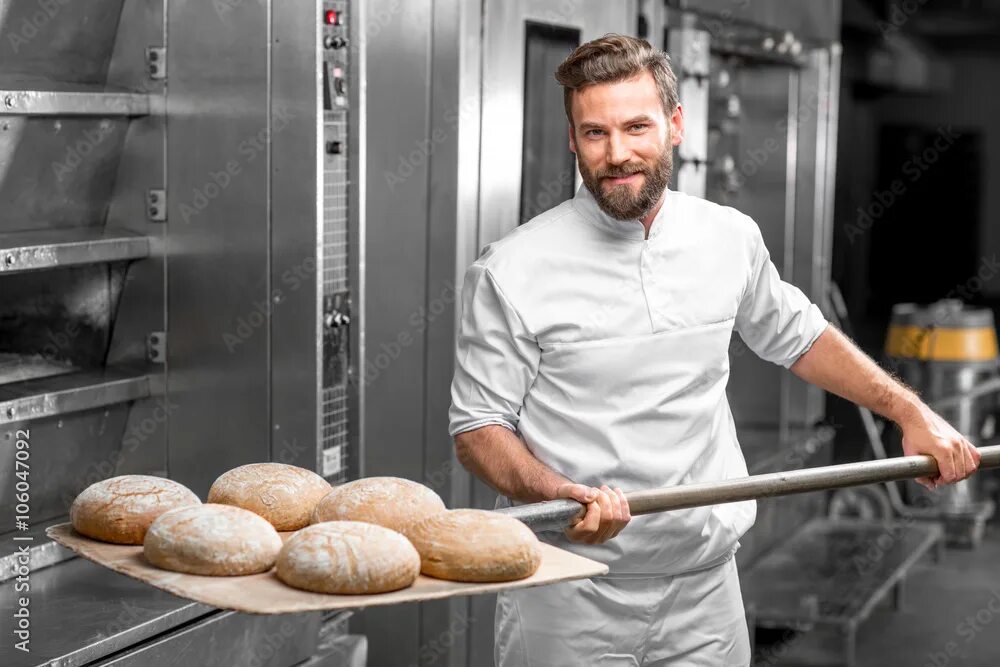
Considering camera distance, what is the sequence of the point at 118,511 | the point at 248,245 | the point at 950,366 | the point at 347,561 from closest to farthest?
the point at 347,561 < the point at 118,511 < the point at 248,245 < the point at 950,366

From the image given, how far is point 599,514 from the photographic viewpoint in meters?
1.79

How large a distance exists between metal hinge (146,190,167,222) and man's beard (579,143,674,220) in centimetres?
119

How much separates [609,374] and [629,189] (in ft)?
0.98

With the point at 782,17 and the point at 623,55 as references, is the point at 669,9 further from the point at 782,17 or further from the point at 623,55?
the point at 623,55

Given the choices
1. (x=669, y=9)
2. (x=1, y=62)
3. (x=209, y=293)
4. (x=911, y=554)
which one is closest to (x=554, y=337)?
(x=209, y=293)

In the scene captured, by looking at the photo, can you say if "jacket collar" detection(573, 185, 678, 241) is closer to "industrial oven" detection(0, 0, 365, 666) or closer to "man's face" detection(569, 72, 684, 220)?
"man's face" detection(569, 72, 684, 220)

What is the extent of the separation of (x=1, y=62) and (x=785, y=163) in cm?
361

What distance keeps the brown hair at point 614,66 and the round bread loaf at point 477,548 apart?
74cm

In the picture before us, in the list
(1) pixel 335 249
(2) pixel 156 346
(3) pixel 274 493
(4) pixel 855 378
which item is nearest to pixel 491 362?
(3) pixel 274 493

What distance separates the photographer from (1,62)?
102 inches

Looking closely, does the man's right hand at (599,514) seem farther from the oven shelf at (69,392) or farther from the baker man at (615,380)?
the oven shelf at (69,392)

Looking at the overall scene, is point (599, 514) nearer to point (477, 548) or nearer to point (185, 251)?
point (477, 548)

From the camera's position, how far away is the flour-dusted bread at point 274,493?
1824 mm

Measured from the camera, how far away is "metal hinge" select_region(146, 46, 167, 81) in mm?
2857
